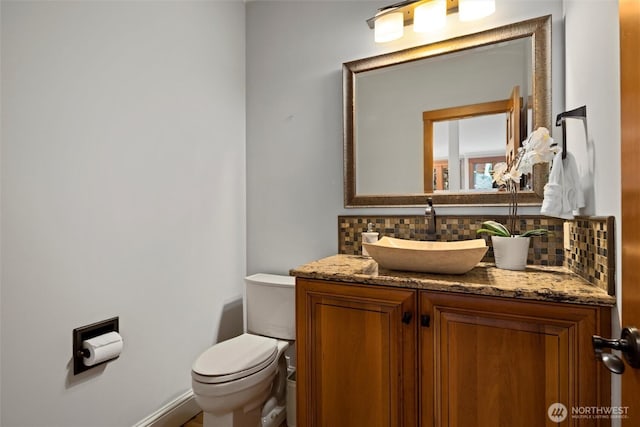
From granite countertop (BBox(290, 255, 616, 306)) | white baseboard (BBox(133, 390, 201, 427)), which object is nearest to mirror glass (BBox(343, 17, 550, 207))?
granite countertop (BBox(290, 255, 616, 306))

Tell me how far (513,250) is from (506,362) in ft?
1.58

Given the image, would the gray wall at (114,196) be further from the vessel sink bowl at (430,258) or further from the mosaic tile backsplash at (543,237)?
the vessel sink bowl at (430,258)

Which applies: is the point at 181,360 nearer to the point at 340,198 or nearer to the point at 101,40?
the point at 340,198

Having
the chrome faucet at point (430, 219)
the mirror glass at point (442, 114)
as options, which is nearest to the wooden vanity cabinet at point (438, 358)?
the chrome faucet at point (430, 219)

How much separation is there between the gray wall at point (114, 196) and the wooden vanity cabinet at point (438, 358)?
81 cm

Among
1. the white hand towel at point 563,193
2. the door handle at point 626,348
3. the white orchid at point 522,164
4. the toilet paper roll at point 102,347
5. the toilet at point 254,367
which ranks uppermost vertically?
the white orchid at point 522,164

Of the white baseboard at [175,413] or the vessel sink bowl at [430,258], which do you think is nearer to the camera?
the vessel sink bowl at [430,258]

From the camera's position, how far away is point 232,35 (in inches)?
86.4

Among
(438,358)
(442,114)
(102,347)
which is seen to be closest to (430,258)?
(438,358)

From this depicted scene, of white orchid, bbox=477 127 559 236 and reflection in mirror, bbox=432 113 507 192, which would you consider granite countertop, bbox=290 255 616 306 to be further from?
reflection in mirror, bbox=432 113 507 192

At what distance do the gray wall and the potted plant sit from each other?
1.56m

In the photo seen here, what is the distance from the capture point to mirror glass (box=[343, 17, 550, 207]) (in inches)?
60.9

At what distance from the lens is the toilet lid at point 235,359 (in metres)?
1.44

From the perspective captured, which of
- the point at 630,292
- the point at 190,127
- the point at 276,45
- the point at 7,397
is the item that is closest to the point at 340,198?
the point at 190,127
